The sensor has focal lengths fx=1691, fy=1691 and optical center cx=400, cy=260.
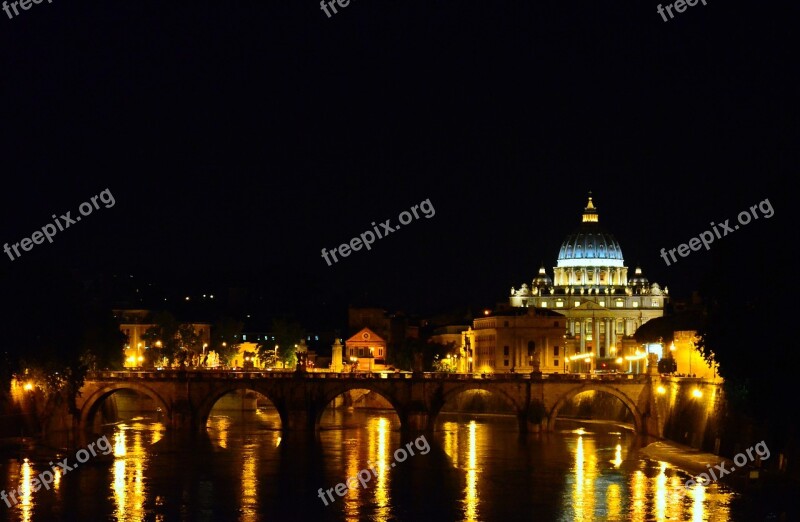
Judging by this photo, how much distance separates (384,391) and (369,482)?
30523mm

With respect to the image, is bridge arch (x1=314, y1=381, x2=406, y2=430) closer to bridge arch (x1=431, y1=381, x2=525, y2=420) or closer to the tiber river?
the tiber river

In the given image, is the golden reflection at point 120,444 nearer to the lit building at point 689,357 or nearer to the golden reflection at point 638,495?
the golden reflection at point 638,495

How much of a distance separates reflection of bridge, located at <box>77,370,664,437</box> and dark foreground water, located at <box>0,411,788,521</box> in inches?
76.7

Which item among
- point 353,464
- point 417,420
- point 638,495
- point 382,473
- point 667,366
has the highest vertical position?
point 667,366

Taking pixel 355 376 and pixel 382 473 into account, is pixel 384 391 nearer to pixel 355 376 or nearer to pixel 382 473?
pixel 355 376

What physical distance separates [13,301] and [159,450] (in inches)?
476

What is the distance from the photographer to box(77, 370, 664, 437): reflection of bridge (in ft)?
373

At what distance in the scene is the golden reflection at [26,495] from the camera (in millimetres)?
71713

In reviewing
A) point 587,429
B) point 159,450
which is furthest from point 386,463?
point 587,429

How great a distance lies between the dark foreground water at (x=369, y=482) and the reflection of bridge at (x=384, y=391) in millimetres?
1947

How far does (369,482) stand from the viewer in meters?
85.1

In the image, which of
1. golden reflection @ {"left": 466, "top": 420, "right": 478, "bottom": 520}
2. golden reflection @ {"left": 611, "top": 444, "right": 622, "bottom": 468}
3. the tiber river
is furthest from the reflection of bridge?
golden reflection @ {"left": 611, "top": 444, "right": 622, "bottom": 468}

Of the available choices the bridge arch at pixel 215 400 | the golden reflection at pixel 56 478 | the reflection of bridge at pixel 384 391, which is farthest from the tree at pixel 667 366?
the golden reflection at pixel 56 478

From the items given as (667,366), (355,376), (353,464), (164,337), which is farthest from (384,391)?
(164,337)
